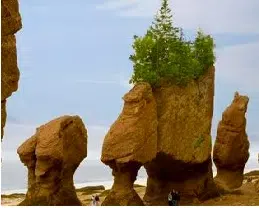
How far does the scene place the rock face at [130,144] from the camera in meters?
32.8

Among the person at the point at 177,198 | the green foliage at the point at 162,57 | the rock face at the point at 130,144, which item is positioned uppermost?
the green foliage at the point at 162,57

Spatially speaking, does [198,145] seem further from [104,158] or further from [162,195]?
[104,158]

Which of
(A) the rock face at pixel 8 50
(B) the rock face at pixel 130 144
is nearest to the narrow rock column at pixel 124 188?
(B) the rock face at pixel 130 144

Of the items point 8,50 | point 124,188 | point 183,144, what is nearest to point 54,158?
point 124,188

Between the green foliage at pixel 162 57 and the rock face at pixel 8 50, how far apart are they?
54.4 feet

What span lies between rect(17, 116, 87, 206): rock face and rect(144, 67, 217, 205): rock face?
4894 mm

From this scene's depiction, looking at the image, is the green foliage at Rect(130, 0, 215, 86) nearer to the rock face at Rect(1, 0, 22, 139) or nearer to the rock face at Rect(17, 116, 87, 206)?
the rock face at Rect(17, 116, 87, 206)

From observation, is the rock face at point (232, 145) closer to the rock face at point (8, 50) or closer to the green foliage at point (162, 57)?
the green foliage at point (162, 57)

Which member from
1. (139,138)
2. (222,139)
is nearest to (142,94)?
(139,138)

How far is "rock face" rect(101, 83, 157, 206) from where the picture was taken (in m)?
32.8

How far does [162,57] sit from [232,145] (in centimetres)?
1073

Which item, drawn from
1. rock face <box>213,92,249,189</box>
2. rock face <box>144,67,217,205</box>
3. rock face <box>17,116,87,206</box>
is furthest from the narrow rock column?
rock face <box>213,92,249,189</box>

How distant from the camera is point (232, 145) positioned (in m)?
44.2

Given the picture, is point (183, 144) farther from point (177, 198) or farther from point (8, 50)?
point (8, 50)
